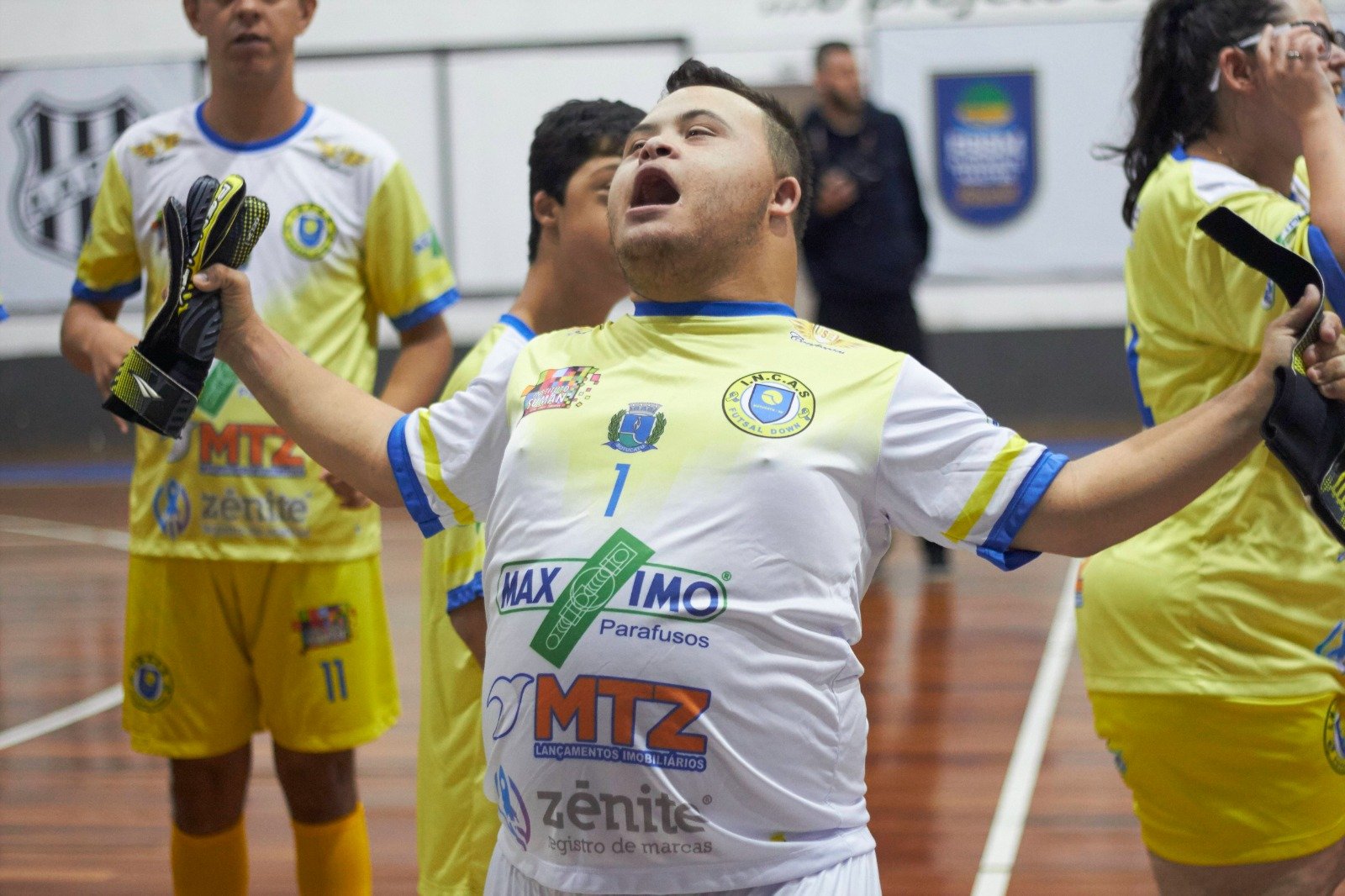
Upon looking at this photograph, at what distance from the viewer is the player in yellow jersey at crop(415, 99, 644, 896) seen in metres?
2.20

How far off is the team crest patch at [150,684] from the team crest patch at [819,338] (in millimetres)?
1718

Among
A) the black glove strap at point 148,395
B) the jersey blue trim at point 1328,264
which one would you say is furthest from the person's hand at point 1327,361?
the black glove strap at point 148,395

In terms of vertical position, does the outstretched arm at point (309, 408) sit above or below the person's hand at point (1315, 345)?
below

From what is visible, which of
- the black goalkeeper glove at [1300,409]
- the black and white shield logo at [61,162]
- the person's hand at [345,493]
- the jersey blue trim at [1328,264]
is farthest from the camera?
the black and white shield logo at [61,162]

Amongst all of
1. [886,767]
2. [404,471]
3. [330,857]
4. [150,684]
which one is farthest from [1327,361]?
[886,767]

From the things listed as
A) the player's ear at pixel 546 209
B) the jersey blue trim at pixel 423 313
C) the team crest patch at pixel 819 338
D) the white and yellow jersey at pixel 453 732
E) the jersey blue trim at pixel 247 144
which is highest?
the jersey blue trim at pixel 247 144

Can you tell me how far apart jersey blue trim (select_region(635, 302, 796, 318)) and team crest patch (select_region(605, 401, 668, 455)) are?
153 millimetres

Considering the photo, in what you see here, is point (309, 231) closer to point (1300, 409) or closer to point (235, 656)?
point (235, 656)

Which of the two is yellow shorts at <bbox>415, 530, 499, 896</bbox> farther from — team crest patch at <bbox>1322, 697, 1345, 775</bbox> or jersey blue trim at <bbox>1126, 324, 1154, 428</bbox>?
team crest patch at <bbox>1322, 697, 1345, 775</bbox>

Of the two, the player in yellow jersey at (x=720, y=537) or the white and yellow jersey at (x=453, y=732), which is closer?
the player in yellow jersey at (x=720, y=537)

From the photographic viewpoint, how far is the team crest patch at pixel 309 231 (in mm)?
2936

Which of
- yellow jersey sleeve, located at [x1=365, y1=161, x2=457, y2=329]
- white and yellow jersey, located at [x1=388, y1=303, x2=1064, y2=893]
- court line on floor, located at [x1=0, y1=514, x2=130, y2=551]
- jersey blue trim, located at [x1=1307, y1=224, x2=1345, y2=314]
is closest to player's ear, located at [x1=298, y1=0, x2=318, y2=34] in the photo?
yellow jersey sleeve, located at [x1=365, y1=161, x2=457, y2=329]

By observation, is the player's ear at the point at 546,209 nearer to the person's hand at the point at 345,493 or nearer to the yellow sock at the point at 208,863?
the person's hand at the point at 345,493

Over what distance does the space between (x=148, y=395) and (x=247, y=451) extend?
1.23 meters
